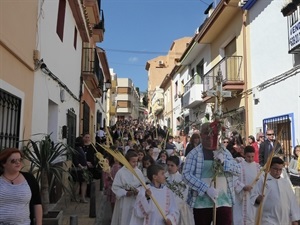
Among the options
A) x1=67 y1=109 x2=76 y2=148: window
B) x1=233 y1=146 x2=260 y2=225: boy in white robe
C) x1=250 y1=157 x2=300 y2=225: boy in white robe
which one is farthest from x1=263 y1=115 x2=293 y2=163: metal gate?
x1=67 y1=109 x2=76 y2=148: window

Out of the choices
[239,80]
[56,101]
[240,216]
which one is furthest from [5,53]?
[239,80]

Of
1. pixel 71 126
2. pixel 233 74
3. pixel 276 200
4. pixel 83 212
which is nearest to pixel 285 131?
pixel 233 74

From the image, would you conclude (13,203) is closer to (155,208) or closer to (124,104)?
(155,208)

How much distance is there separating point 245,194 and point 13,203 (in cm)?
345

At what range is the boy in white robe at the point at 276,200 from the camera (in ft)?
15.0

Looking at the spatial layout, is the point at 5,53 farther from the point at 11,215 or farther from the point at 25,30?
the point at 11,215

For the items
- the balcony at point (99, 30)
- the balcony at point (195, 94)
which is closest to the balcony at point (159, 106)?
the balcony at point (195, 94)

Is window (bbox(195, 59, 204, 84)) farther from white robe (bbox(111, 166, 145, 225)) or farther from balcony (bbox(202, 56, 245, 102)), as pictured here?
white robe (bbox(111, 166, 145, 225))

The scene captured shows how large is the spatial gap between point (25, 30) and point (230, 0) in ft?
30.4

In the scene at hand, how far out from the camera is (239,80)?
45.2ft

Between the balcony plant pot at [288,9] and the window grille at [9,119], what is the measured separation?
721 cm

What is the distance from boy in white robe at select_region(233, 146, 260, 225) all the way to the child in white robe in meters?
0.74

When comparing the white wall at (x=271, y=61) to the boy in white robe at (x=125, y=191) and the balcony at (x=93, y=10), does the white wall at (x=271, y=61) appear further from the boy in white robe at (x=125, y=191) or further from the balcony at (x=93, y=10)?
the balcony at (x=93, y=10)

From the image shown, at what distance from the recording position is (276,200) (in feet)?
15.2
